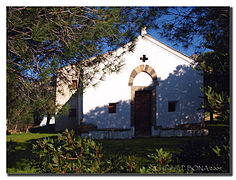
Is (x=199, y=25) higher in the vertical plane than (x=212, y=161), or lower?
higher

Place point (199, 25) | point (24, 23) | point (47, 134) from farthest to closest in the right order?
1. point (199, 25)
2. point (47, 134)
3. point (24, 23)

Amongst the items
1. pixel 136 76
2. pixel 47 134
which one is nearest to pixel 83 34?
pixel 47 134

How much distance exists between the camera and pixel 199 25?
2611 mm

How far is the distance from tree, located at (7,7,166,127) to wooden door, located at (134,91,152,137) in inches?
94.2

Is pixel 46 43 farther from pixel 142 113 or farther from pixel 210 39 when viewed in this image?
pixel 142 113

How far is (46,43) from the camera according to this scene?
226cm

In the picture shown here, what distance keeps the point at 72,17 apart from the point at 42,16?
0.38m

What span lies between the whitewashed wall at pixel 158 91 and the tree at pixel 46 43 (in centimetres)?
115

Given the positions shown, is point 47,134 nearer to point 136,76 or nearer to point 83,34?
point 83,34

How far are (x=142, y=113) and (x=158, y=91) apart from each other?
86cm

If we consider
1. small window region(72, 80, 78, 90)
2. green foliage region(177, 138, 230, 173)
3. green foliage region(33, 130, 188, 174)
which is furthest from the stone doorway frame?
green foliage region(33, 130, 188, 174)

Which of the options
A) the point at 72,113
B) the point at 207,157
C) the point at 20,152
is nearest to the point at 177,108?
the point at 207,157

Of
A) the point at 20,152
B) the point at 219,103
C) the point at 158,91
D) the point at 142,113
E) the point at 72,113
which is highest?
the point at 158,91

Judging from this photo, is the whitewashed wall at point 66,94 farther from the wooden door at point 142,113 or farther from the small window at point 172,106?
the small window at point 172,106
